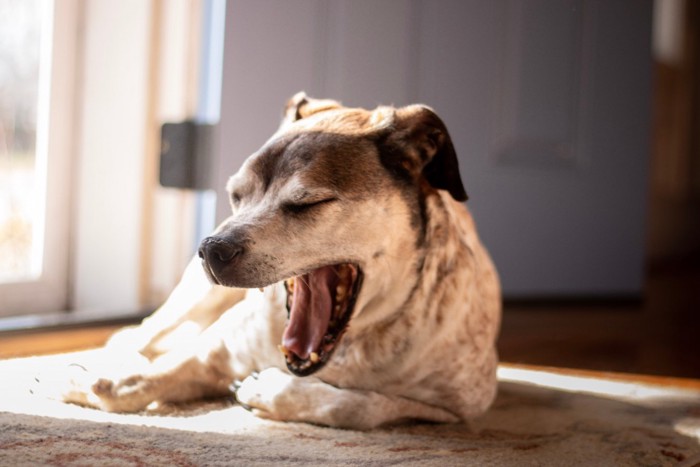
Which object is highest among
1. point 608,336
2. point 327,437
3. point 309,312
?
point 309,312

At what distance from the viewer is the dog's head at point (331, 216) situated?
5.17ft

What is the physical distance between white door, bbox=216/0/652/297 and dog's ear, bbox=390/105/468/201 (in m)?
0.76

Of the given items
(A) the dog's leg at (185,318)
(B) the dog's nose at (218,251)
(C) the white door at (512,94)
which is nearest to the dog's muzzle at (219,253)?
(B) the dog's nose at (218,251)

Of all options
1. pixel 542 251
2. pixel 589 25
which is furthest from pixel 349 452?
pixel 589 25

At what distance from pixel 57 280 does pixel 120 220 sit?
30 centimetres

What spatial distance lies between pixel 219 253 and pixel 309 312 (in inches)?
10.5

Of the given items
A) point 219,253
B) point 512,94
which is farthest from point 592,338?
point 219,253

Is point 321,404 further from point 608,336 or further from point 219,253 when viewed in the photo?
point 608,336

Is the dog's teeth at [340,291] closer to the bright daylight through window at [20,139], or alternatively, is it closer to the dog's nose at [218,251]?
the dog's nose at [218,251]

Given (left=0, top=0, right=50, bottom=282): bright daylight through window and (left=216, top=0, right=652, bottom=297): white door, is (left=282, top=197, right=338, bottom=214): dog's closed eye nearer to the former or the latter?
(left=216, top=0, right=652, bottom=297): white door

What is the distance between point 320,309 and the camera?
1716mm

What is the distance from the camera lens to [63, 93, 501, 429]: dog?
162 cm

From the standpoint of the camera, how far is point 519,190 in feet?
11.2

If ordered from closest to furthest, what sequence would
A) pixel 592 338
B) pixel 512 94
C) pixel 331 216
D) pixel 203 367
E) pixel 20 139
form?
pixel 331 216, pixel 203 367, pixel 20 139, pixel 592 338, pixel 512 94
